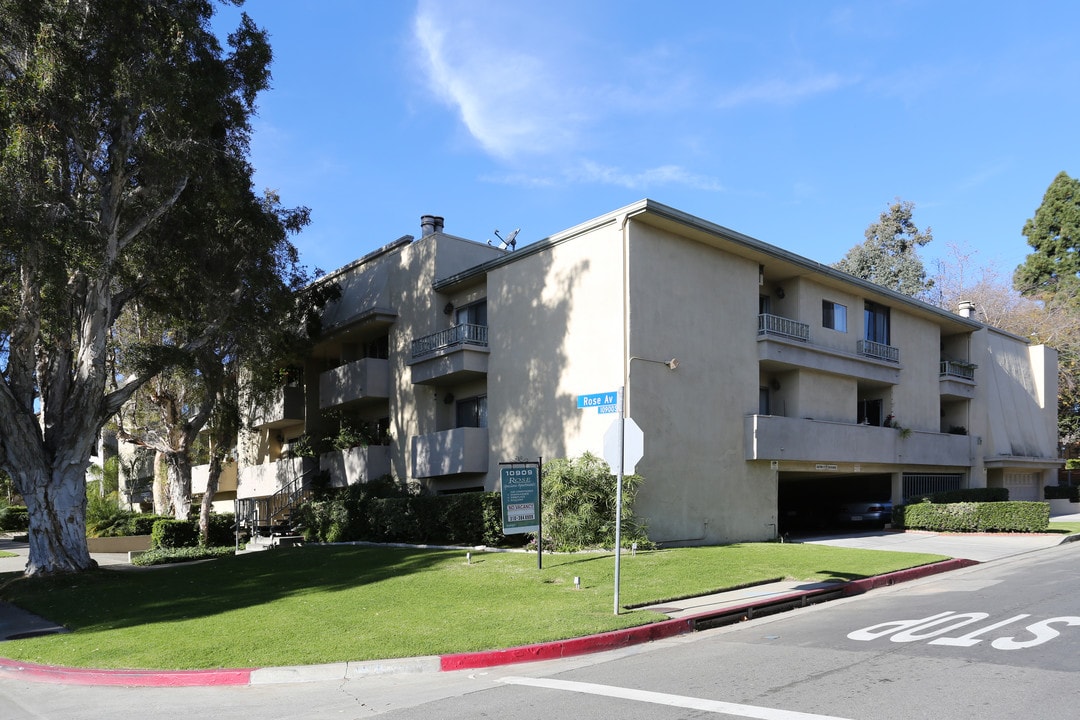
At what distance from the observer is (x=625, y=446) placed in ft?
37.8

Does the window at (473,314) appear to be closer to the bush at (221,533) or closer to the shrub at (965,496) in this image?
the bush at (221,533)

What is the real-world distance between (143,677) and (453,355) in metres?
15.3

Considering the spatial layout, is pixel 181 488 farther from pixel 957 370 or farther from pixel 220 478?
pixel 957 370

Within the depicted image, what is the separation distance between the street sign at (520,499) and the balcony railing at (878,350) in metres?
15.2

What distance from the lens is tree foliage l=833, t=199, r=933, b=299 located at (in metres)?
54.1

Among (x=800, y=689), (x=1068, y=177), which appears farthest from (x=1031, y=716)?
(x=1068, y=177)

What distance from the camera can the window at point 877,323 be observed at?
92.2 feet

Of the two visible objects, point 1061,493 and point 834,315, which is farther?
point 1061,493

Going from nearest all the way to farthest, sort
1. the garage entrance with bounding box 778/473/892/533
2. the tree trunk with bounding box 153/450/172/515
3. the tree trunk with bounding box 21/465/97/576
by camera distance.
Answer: the tree trunk with bounding box 21/465/97/576 → the garage entrance with bounding box 778/473/892/533 → the tree trunk with bounding box 153/450/172/515

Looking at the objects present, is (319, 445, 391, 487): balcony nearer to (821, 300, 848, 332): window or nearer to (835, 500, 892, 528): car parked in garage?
(821, 300, 848, 332): window

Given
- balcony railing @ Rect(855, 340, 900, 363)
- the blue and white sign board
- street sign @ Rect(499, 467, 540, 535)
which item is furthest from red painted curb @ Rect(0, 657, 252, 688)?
balcony railing @ Rect(855, 340, 900, 363)

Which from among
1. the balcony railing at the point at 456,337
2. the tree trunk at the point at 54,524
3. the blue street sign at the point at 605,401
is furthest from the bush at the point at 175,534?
the blue street sign at the point at 605,401

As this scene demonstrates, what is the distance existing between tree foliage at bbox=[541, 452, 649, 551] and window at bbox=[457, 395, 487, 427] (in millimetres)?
6355

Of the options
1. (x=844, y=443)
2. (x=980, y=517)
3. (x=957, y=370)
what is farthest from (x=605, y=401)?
(x=957, y=370)
